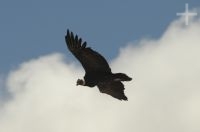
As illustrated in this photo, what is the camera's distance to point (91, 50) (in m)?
56.8

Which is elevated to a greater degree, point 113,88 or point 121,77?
point 113,88

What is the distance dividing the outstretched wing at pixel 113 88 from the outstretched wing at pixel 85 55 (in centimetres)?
96

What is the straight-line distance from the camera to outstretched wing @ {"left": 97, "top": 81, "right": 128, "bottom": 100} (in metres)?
58.5

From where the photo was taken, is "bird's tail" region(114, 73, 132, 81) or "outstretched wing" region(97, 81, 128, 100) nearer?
"bird's tail" region(114, 73, 132, 81)

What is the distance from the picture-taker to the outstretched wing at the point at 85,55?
2232 inches

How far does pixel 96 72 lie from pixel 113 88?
1.24 m

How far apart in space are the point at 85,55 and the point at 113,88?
246cm

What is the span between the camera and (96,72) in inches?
2288

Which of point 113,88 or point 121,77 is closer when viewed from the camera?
point 121,77

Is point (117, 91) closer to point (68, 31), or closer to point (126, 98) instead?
point (126, 98)

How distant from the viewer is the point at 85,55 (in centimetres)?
5728

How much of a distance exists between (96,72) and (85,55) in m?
1.24

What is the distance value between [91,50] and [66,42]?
3.94 ft

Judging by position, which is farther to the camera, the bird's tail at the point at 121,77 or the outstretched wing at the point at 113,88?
the outstretched wing at the point at 113,88
